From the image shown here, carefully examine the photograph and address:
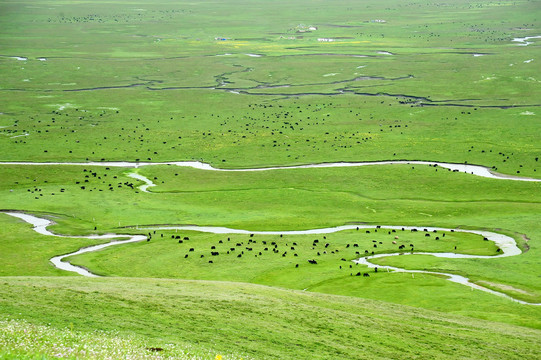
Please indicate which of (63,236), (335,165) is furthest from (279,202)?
(63,236)

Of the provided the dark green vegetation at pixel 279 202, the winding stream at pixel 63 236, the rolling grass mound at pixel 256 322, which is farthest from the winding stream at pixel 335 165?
the rolling grass mound at pixel 256 322

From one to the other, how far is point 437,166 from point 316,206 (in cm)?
2637

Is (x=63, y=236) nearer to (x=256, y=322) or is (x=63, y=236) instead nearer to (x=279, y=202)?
(x=279, y=202)

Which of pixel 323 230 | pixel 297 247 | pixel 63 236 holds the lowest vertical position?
pixel 63 236

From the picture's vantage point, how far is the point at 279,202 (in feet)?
313

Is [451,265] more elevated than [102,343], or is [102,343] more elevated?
[102,343]

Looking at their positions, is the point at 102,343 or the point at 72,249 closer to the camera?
the point at 102,343

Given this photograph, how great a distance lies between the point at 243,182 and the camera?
105m

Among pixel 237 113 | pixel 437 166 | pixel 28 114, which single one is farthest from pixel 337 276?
pixel 28 114

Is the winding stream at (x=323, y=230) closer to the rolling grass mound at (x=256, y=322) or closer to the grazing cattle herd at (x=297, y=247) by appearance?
the grazing cattle herd at (x=297, y=247)

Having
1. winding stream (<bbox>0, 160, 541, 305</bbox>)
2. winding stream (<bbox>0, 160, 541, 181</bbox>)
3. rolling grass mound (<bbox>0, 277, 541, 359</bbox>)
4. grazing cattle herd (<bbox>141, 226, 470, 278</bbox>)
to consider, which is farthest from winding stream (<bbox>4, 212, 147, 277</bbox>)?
winding stream (<bbox>0, 160, 541, 181</bbox>)

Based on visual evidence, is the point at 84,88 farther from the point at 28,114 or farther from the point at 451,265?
the point at 451,265

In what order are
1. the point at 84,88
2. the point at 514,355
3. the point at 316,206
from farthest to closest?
1. the point at 84,88
2. the point at 316,206
3. the point at 514,355

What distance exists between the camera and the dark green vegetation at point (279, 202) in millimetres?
40906
